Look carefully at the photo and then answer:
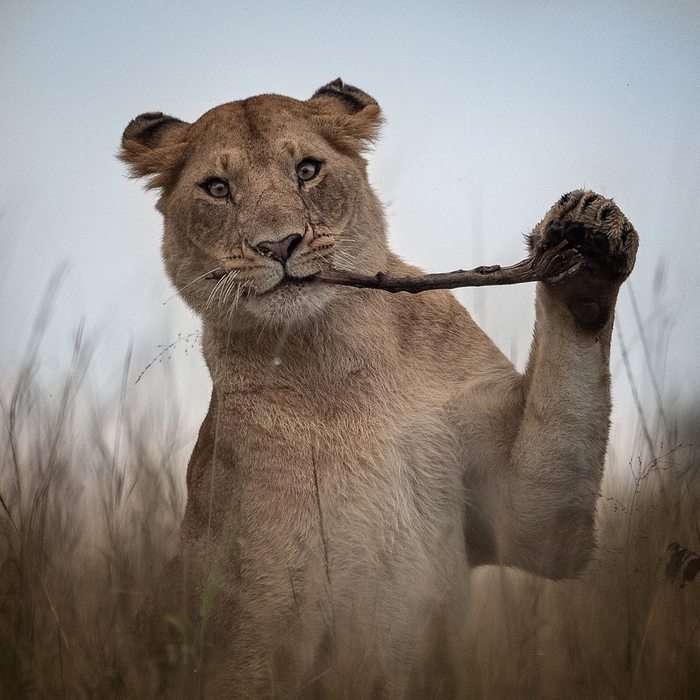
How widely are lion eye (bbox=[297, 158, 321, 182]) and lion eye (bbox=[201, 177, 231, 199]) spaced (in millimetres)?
306

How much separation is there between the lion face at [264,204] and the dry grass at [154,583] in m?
0.80

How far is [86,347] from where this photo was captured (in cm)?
478

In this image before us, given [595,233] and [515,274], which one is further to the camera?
[515,274]

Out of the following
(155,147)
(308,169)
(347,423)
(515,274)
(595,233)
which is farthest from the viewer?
(155,147)

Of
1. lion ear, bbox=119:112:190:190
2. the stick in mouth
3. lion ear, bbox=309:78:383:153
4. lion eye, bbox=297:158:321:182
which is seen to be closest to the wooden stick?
the stick in mouth

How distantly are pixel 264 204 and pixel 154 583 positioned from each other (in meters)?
1.55

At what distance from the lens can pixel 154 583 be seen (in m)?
4.17

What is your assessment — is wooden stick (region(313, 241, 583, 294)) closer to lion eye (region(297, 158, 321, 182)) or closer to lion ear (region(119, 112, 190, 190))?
lion eye (region(297, 158, 321, 182))

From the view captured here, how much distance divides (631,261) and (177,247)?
1.98m

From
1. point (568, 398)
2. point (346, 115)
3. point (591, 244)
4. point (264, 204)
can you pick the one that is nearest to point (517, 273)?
point (591, 244)

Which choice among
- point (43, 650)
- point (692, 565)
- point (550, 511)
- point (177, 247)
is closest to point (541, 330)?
point (550, 511)

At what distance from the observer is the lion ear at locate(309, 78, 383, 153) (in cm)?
468

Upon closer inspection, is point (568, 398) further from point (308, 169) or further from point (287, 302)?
point (308, 169)

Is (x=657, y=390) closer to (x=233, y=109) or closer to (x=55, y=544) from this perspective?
(x=233, y=109)
